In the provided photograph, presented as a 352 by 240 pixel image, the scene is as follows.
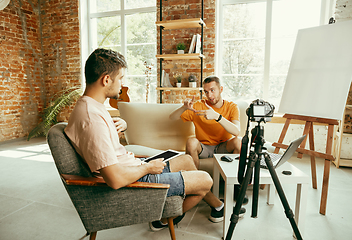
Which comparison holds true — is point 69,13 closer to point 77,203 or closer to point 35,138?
point 35,138

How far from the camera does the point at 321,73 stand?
2020 millimetres

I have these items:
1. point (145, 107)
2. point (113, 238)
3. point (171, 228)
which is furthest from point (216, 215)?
point (145, 107)

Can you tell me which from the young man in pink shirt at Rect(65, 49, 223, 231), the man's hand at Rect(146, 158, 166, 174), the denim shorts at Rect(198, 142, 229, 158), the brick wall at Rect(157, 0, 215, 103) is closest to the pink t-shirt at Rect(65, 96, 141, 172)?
the young man in pink shirt at Rect(65, 49, 223, 231)

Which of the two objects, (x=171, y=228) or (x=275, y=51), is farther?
(x=275, y=51)

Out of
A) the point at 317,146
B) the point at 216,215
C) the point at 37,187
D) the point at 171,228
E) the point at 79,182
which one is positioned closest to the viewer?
the point at 79,182

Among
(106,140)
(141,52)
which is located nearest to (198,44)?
(141,52)

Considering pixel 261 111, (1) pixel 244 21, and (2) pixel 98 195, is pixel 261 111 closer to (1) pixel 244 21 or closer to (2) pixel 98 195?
(2) pixel 98 195

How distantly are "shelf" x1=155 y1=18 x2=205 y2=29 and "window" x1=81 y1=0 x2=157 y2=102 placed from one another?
2.35 feet

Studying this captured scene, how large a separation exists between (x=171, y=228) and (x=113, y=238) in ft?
1.54

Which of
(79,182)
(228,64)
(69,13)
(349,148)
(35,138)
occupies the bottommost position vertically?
(35,138)

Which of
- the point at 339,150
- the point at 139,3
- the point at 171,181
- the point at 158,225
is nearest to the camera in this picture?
the point at 171,181

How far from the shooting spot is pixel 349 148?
119 inches

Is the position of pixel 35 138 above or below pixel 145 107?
below

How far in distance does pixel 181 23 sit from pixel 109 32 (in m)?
1.81
